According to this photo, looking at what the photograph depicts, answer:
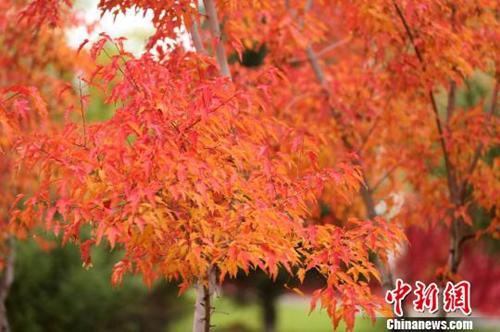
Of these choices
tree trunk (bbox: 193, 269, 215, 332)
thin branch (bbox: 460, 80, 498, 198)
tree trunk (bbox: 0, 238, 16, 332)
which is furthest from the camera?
tree trunk (bbox: 0, 238, 16, 332)

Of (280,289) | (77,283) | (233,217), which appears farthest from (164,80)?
(280,289)

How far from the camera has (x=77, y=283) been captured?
936 centimetres

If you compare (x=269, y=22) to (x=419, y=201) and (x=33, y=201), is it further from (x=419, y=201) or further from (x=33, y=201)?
(x=33, y=201)

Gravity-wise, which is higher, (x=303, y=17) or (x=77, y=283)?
(x=303, y=17)

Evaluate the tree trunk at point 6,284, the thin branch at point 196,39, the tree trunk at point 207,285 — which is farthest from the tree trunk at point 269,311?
the thin branch at point 196,39

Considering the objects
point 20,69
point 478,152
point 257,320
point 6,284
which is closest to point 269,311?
point 257,320

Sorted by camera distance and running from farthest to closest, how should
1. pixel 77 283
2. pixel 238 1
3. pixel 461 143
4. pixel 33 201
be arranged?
pixel 77 283 < pixel 461 143 < pixel 238 1 < pixel 33 201

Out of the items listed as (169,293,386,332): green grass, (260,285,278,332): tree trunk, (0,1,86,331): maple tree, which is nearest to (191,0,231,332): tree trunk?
(0,1,86,331): maple tree

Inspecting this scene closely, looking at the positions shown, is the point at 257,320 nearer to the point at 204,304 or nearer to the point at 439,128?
the point at 439,128

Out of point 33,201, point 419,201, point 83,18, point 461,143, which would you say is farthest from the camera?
point 83,18

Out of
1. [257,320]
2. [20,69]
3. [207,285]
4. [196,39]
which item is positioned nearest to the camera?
[207,285]

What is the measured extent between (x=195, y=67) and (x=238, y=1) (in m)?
0.46

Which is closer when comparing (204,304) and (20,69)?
(204,304)

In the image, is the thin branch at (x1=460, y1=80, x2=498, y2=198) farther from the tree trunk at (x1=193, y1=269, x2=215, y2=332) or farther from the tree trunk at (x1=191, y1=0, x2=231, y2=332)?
the tree trunk at (x1=193, y1=269, x2=215, y2=332)
